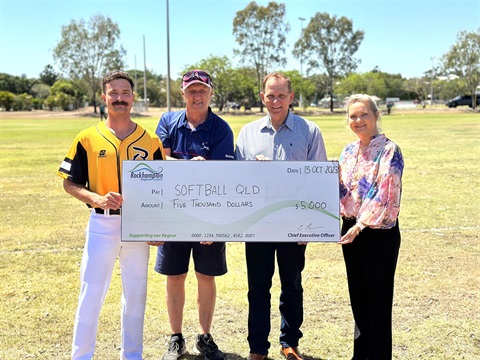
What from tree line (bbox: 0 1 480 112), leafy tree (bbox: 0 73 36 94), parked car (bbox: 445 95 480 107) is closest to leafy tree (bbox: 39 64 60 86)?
leafy tree (bbox: 0 73 36 94)

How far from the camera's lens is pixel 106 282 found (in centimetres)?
364

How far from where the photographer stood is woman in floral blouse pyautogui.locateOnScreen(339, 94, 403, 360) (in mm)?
3383

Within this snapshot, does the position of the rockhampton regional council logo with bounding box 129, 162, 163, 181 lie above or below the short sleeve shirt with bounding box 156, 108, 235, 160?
below

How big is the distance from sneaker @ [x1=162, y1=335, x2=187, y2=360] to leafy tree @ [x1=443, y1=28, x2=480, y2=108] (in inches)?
2814

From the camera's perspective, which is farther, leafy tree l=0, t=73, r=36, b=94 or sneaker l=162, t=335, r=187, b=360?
leafy tree l=0, t=73, r=36, b=94

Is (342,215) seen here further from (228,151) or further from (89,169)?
(89,169)

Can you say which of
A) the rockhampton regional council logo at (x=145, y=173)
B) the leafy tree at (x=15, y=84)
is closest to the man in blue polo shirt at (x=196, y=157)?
the rockhampton regional council logo at (x=145, y=173)

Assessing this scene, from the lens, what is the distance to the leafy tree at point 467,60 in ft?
217

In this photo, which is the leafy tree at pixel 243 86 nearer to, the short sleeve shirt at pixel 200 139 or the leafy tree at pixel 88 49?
the leafy tree at pixel 88 49

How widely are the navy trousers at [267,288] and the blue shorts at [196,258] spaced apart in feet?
0.88

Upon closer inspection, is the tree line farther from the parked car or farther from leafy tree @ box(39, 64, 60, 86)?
leafy tree @ box(39, 64, 60, 86)

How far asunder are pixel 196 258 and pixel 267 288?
0.64m

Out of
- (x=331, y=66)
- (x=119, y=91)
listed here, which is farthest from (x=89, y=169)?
(x=331, y=66)

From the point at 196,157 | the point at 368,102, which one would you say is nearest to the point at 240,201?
the point at 196,157
